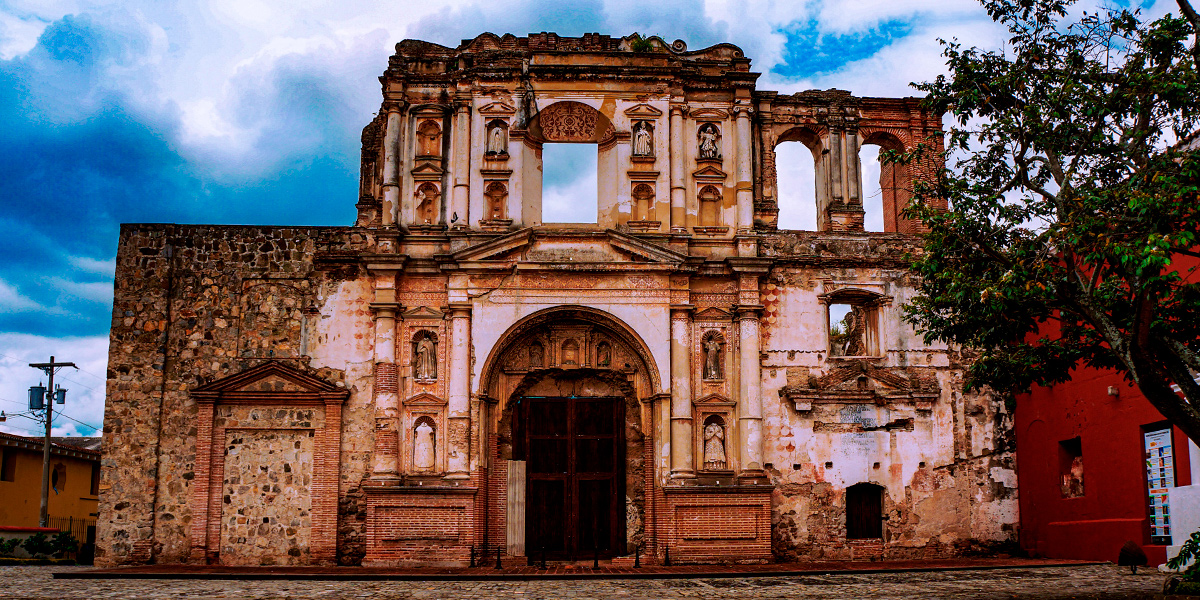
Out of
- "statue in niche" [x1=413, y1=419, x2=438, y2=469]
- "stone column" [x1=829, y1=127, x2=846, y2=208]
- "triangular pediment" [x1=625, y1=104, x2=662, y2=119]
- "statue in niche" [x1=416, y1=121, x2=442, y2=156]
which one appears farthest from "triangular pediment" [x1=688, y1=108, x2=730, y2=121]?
"statue in niche" [x1=413, y1=419, x2=438, y2=469]

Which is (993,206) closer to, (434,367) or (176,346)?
(434,367)

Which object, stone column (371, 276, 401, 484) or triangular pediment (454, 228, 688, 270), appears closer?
stone column (371, 276, 401, 484)

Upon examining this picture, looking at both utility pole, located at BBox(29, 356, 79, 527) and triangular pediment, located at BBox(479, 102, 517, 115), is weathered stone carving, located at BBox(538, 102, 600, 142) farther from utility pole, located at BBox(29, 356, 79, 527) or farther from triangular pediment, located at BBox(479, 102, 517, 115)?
utility pole, located at BBox(29, 356, 79, 527)

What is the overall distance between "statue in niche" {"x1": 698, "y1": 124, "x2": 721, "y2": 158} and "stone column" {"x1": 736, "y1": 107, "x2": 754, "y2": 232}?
47 centimetres

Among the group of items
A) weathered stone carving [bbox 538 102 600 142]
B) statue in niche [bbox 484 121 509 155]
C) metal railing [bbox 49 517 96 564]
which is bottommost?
metal railing [bbox 49 517 96 564]

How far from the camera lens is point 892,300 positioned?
20.5 metres

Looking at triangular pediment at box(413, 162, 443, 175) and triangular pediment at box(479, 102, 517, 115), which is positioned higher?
triangular pediment at box(479, 102, 517, 115)

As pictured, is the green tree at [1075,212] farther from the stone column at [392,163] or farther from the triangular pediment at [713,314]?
the stone column at [392,163]

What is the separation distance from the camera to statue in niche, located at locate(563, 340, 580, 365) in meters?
20.1

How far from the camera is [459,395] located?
63.4 feet

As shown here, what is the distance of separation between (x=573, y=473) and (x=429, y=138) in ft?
24.5

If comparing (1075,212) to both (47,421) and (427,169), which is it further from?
(47,421)

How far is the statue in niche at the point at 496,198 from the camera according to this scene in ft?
66.8

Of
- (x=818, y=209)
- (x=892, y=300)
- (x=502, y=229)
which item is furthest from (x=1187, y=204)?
(x=502, y=229)
